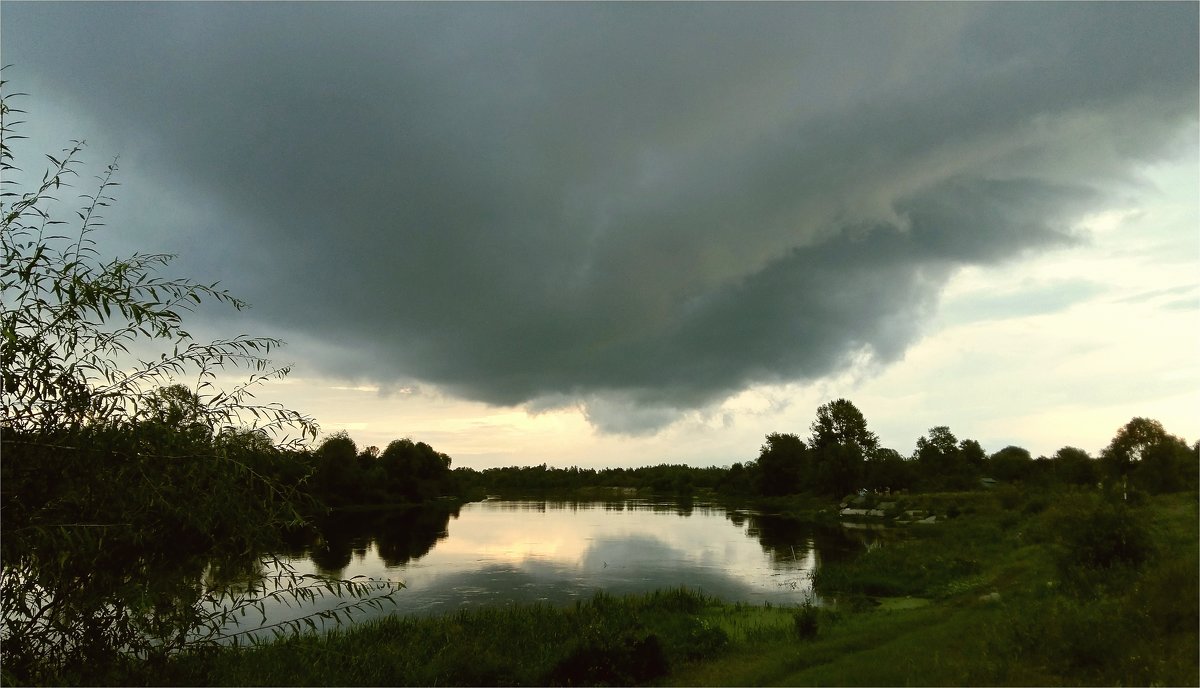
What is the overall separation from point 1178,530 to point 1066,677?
433 inches

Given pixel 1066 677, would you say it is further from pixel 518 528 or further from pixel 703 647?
pixel 518 528

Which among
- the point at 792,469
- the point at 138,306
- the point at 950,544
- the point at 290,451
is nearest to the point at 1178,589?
the point at 290,451

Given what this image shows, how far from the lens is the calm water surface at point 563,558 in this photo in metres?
32.2

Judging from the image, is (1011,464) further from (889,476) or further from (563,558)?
(563,558)

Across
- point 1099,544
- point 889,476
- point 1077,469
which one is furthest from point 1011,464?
point 1099,544

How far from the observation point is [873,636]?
16.2m

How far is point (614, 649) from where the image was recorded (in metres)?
16.5

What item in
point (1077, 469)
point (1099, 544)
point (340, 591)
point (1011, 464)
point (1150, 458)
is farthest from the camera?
point (1011, 464)

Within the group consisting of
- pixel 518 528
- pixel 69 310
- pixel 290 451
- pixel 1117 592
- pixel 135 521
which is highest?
pixel 69 310

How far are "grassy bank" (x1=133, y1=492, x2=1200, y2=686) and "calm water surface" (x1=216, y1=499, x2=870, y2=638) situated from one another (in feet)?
12.1

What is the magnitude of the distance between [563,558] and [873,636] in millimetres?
33216

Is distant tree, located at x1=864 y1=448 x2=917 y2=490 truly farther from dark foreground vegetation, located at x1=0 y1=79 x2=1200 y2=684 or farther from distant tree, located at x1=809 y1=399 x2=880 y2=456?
dark foreground vegetation, located at x1=0 y1=79 x2=1200 y2=684

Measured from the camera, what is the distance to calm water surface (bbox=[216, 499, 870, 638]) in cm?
3219

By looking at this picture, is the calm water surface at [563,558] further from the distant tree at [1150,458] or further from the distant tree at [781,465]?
the distant tree at [781,465]
